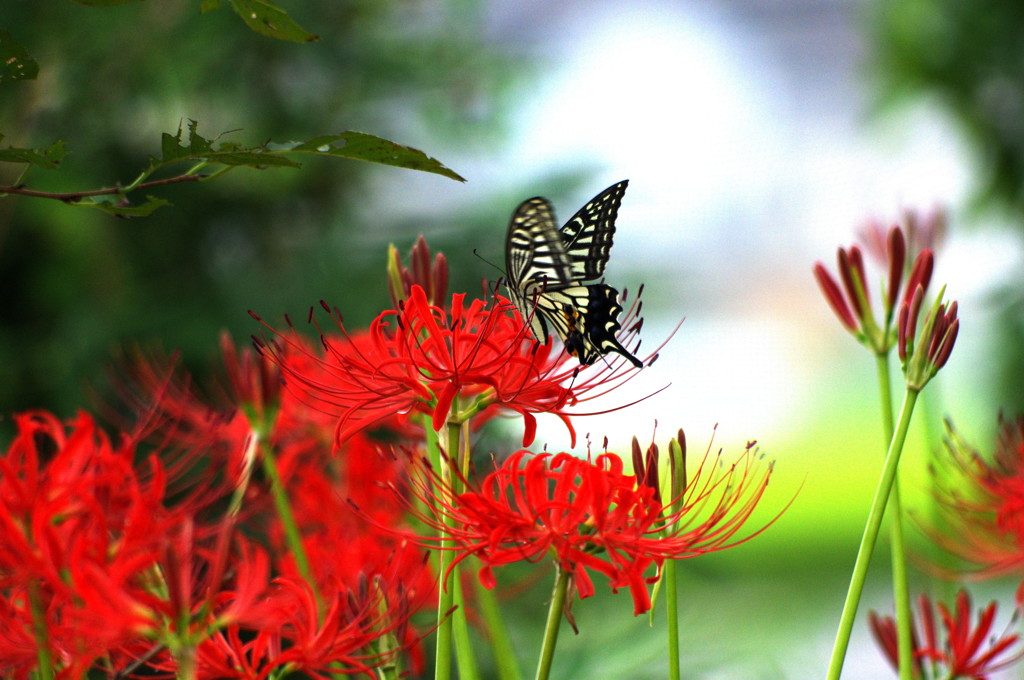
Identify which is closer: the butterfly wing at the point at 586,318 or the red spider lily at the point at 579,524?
the red spider lily at the point at 579,524

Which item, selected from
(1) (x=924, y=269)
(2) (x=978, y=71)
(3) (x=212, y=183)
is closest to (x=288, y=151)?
(1) (x=924, y=269)

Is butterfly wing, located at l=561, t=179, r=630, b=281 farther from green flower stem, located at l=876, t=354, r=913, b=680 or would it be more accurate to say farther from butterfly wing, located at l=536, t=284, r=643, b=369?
green flower stem, located at l=876, t=354, r=913, b=680

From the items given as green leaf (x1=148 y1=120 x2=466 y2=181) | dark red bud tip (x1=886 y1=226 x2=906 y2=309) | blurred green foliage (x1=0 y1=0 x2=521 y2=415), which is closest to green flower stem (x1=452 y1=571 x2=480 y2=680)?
green leaf (x1=148 y1=120 x2=466 y2=181)

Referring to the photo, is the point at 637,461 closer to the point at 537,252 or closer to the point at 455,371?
the point at 455,371

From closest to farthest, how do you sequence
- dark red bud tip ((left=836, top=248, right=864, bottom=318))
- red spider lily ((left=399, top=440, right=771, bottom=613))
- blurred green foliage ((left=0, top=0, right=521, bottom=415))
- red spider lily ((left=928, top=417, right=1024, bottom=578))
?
red spider lily ((left=399, top=440, right=771, bottom=613)) < dark red bud tip ((left=836, top=248, right=864, bottom=318)) < red spider lily ((left=928, top=417, right=1024, bottom=578)) < blurred green foliage ((left=0, top=0, right=521, bottom=415))

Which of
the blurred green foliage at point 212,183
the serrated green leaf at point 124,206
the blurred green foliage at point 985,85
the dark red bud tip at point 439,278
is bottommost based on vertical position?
the serrated green leaf at point 124,206

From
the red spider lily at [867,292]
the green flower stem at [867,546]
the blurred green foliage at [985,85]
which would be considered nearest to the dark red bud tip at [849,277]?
the red spider lily at [867,292]

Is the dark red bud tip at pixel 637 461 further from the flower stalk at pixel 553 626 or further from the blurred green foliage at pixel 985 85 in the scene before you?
the blurred green foliage at pixel 985 85
